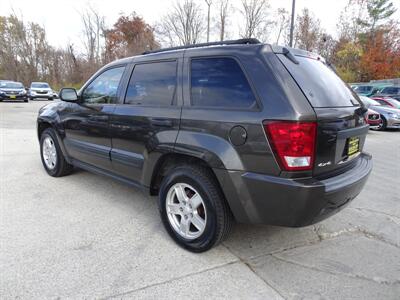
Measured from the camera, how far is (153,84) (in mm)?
3184

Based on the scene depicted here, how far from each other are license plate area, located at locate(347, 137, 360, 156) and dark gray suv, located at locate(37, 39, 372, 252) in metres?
0.01

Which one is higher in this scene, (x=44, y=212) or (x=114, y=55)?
(x=114, y=55)

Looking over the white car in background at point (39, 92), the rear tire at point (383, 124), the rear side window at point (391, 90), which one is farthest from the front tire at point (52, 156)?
the white car in background at point (39, 92)

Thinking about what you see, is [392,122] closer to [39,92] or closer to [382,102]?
[382,102]

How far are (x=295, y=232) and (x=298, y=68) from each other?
5.86 ft

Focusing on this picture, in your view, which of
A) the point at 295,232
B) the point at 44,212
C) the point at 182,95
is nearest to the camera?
the point at 182,95

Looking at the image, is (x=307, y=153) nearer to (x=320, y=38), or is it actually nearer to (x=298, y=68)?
(x=298, y=68)

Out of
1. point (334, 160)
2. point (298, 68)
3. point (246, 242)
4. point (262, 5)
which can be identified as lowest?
point (246, 242)

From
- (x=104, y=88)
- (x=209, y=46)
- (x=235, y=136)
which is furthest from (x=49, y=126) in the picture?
(x=235, y=136)

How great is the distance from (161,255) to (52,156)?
3.18 meters

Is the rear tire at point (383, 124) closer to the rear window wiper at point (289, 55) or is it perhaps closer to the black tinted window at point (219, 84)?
the rear window wiper at point (289, 55)

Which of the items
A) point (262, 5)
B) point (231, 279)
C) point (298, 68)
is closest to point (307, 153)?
point (298, 68)

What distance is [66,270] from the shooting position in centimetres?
250

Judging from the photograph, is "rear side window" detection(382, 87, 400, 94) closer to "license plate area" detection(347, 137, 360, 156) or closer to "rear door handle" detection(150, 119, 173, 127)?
"license plate area" detection(347, 137, 360, 156)
